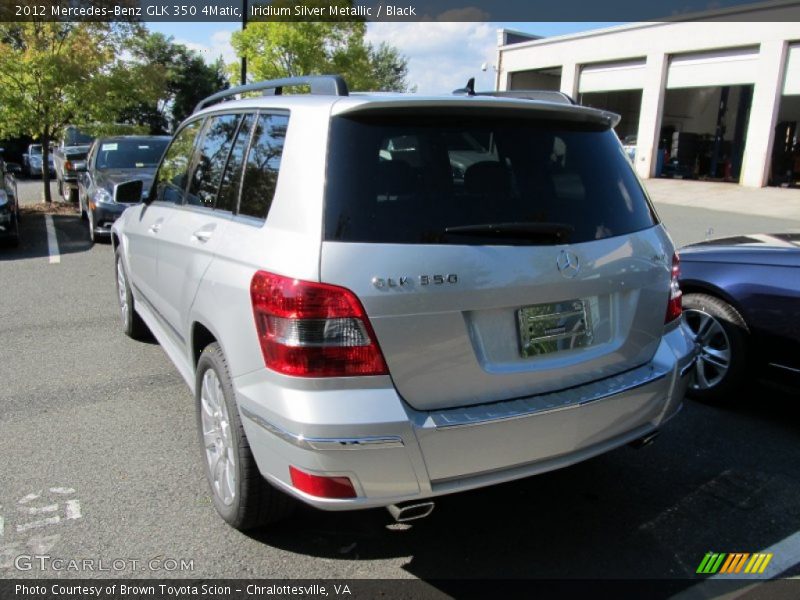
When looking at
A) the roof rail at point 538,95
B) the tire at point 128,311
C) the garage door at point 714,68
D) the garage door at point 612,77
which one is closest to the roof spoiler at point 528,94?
the roof rail at point 538,95

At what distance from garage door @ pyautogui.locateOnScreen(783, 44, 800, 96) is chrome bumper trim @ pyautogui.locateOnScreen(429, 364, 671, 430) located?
24.2 metres

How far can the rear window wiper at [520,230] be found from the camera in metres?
2.35

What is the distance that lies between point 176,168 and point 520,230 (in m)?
2.59

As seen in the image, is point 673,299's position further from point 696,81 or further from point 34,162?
point 34,162

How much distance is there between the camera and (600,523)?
9.74 ft

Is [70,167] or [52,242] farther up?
[70,167]

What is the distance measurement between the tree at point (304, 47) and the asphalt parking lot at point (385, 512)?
18644 mm

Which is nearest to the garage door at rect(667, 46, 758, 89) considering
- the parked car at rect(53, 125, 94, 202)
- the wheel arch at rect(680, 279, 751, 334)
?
the parked car at rect(53, 125, 94, 202)

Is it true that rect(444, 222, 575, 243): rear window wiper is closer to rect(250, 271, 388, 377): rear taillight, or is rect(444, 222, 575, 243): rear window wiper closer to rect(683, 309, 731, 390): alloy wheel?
rect(250, 271, 388, 377): rear taillight

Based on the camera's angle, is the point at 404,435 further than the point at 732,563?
No

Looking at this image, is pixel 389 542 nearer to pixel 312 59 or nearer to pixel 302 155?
pixel 302 155

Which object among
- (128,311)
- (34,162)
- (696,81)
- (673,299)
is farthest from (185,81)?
(673,299)

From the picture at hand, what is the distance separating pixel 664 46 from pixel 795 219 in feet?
37.7

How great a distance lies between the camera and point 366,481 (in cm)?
220
